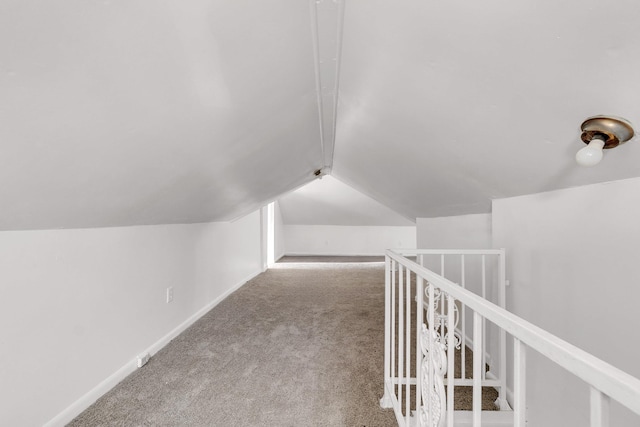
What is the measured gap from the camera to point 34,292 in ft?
4.56

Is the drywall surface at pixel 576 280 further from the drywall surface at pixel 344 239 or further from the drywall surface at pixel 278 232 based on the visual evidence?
the drywall surface at pixel 344 239

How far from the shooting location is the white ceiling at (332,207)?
263 inches

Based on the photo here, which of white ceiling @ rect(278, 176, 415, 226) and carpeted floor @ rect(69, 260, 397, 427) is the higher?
white ceiling @ rect(278, 176, 415, 226)

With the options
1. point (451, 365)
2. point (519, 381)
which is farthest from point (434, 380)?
point (519, 381)

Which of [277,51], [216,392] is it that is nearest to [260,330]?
[216,392]

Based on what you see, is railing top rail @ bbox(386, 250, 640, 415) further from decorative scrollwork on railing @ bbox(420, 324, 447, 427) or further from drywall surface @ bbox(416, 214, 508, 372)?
drywall surface @ bbox(416, 214, 508, 372)

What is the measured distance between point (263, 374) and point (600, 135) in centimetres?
198

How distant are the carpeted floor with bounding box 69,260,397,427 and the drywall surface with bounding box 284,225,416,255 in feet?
16.7

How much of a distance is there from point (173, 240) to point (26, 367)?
1.42 m

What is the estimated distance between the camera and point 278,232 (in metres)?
7.86

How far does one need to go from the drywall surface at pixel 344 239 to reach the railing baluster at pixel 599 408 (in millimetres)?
8281

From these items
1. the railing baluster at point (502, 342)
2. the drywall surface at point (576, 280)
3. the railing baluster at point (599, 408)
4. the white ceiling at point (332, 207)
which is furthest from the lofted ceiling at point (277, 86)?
the white ceiling at point (332, 207)

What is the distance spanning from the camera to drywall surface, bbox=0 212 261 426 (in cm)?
130

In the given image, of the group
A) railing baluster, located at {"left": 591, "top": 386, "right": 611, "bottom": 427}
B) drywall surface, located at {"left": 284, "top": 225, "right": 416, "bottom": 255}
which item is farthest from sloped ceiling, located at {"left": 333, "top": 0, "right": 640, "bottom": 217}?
drywall surface, located at {"left": 284, "top": 225, "right": 416, "bottom": 255}
